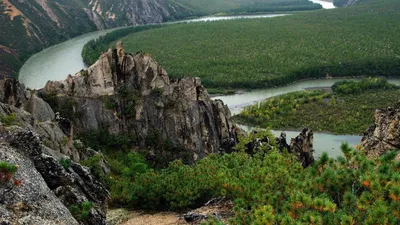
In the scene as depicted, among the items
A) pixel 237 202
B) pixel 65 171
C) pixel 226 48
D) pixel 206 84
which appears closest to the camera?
pixel 65 171

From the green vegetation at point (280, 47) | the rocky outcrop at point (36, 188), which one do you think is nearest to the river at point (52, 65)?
the green vegetation at point (280, 47)

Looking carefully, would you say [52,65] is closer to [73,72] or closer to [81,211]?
[73,72]

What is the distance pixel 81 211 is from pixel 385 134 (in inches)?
662

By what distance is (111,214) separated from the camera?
22.5 metres

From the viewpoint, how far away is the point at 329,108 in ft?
244

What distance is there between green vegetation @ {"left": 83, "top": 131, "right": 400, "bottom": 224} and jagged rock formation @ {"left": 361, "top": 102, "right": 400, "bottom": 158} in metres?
5.39

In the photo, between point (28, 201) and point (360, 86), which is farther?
point (360, 86)

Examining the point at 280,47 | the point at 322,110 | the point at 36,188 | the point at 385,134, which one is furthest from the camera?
the point at 280,47

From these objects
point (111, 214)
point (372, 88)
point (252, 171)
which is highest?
point (252, 171)

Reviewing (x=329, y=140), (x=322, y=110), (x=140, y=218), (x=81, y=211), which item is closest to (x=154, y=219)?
(x=140, y=218)

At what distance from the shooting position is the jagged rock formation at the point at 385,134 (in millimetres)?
23109

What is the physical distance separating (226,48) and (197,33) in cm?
2629

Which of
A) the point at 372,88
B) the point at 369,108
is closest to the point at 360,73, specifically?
the point at 372,88

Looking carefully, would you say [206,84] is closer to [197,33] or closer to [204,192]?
[197,33]
